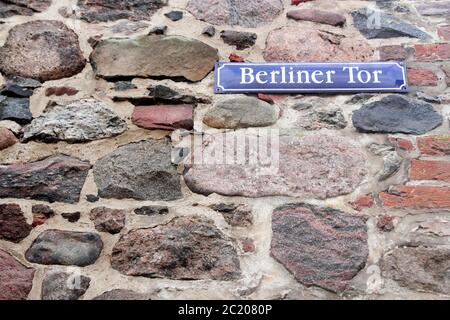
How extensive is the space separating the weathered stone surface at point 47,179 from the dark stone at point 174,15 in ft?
1.99

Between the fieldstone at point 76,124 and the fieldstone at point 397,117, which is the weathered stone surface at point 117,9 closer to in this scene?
the fieldstone at point 76,124

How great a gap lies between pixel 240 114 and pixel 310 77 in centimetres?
26

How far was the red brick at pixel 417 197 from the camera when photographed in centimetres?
150

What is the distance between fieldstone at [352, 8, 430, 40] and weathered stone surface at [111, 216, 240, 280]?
34.5 inches

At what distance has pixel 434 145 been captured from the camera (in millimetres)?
1601

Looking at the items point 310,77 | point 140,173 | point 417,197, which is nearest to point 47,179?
point 140,173

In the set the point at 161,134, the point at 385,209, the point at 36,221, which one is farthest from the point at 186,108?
the point at 385,209

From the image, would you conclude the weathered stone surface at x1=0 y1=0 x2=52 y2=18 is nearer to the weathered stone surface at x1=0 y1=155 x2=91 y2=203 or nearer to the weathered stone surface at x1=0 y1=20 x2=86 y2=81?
the weathered stone surface at x1=0 y1=20 x2=86 y2=81

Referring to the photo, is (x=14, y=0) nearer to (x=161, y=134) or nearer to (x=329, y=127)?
(x=161, y=134)

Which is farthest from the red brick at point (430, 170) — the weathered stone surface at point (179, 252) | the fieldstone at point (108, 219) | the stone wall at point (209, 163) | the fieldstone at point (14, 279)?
the fieldstone at point (14, 279)

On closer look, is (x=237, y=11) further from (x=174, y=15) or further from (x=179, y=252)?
(x=179, y=252)

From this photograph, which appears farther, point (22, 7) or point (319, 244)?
point (22, 7)

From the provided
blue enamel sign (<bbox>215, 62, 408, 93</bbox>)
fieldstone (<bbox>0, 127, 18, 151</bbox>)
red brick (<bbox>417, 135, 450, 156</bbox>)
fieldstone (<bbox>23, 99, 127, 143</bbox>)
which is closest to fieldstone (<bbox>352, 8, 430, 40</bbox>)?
blue enamel sign (<bbox>215, 62, 408, 93</bbox>)
